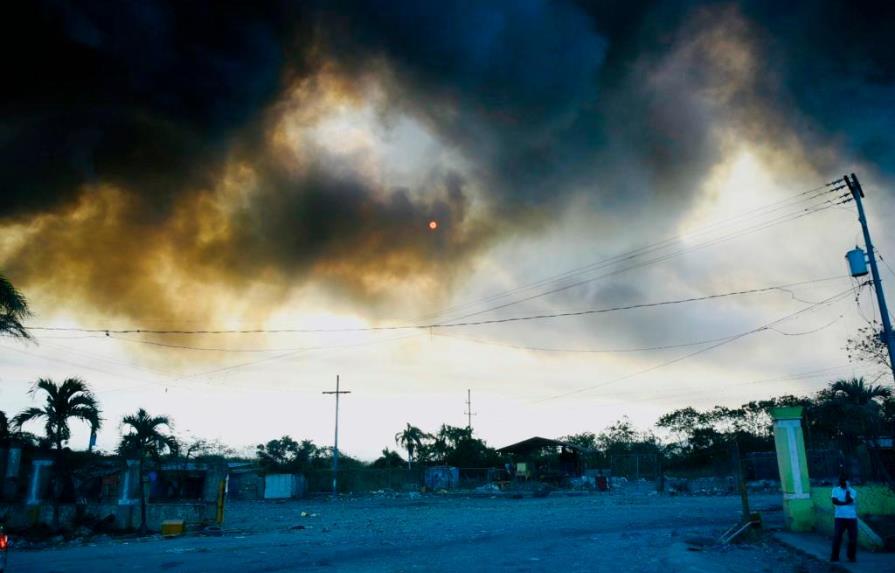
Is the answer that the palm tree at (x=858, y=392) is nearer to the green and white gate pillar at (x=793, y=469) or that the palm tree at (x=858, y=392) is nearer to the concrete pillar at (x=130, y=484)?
the green and white gate pillar at (x=793, y=469)

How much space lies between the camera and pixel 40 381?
71.4 ft

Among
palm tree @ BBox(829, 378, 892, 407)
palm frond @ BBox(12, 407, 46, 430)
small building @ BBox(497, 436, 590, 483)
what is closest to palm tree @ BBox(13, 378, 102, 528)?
palm frond @ BBox(12, 407, 46, 430)

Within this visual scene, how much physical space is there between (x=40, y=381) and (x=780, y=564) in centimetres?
2362

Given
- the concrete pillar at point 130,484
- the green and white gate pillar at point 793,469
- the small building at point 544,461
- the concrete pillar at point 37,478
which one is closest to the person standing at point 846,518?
the green and white gate pillar at point 793,469

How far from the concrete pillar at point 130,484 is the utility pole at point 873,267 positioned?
25.1 meters

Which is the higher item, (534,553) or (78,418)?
(78,418)

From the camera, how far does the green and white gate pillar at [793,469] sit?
678 inches

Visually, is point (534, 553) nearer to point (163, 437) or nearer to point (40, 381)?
point (163, 437)

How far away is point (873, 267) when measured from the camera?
1948cm

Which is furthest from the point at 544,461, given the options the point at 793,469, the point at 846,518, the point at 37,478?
the point at 846,518

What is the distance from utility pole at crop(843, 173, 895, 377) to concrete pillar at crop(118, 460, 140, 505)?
25102 mm

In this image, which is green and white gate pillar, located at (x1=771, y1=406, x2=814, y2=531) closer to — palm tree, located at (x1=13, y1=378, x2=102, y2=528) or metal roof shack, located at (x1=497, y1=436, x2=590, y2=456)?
palm tree, located at (x1=13, y1=378, x2=102, y2=528)

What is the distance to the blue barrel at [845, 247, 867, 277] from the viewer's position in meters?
19.8

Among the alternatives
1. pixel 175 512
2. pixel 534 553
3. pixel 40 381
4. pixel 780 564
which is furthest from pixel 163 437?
pixel 780 564
